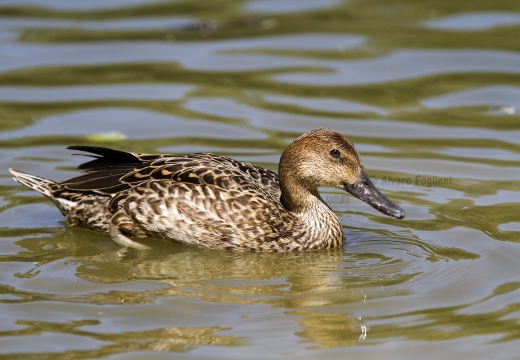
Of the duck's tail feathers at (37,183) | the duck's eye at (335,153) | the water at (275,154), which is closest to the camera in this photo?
the water at (275,154)

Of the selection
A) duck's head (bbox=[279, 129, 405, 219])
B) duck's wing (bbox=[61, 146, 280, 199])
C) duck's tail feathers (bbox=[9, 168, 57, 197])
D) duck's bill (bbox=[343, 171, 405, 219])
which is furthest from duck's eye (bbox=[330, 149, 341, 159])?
duck's tail feathers (bbox=[9, 168, 57, 197])

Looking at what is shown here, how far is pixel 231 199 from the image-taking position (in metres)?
8.94

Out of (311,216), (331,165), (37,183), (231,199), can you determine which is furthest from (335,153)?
(37,183)

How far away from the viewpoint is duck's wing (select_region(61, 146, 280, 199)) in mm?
Result: 9016

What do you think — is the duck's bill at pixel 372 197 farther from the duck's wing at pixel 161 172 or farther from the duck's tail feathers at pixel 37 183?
the duck's tail feathers at pixel 37 183

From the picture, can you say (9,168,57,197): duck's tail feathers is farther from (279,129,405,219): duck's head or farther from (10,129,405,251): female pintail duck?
(279,129,405,219): duck's head

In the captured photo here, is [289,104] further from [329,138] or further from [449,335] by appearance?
[449,335]

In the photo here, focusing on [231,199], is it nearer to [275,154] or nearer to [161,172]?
[161,172]

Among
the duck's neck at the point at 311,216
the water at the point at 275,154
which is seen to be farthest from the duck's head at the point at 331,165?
the water at the point at 275,154

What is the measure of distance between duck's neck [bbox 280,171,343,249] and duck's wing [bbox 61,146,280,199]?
23 cm

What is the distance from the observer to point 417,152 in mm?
11688

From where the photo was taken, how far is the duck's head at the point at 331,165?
8883 millimetres

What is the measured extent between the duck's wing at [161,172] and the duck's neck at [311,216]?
0.23m

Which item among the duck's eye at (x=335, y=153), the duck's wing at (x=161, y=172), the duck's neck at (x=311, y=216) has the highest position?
the duck's eye at (x=335, y=153)
